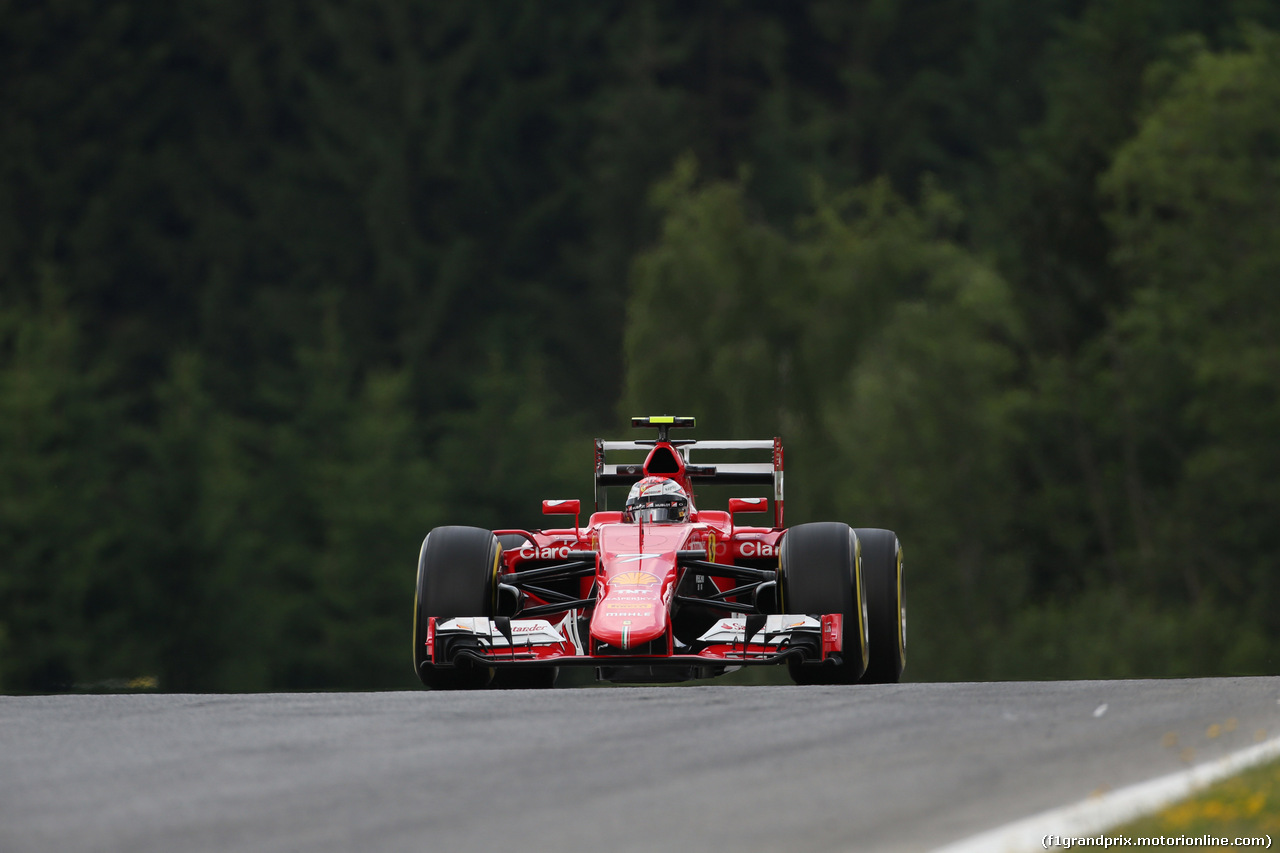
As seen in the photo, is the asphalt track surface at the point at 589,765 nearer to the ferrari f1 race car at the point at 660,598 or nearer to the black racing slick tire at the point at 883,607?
the ferrari f1 race car at the point at 660,598

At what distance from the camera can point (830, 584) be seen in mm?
14719

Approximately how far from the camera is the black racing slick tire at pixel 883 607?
1542 centimetres

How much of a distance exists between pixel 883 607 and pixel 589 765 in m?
6.18

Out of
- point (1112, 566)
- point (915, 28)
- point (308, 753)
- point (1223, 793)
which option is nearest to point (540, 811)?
point (308, 753)

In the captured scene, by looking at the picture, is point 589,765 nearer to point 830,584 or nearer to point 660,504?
point 830,584

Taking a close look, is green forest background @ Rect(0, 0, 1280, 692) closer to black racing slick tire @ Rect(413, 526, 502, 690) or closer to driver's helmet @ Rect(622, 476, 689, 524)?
driver's helmet @ Rect(622, 476, 689, 524)

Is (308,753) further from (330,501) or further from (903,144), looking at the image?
(903,144)

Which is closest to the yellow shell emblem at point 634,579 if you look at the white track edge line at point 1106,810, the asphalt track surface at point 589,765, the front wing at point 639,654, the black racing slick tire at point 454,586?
the front wing at point 639,654

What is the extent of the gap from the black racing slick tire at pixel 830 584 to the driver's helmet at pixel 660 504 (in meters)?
1.33

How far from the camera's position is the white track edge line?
7.75m

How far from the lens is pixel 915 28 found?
81688mm

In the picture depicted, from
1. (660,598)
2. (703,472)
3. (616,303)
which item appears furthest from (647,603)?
(616,303)

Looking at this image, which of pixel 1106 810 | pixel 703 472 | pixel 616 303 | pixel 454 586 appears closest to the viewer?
pixel 1106 810

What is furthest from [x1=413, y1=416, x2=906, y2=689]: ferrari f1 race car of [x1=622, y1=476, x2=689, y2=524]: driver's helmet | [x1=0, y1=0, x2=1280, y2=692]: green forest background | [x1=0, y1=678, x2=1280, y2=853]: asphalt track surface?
[x1=0, y1=0, x2=1280, y2=692]: green forest background
